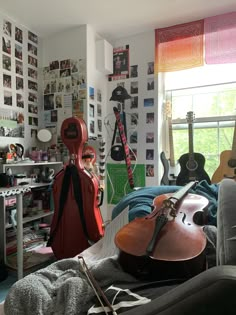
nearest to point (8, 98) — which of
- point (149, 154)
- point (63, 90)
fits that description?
point (63, 90)

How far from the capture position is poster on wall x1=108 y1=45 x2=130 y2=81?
3.08m

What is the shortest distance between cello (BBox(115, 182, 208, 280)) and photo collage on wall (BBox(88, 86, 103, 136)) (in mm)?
2075

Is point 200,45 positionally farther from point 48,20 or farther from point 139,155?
point 48,20

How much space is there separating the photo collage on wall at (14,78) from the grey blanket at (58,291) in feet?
6.85

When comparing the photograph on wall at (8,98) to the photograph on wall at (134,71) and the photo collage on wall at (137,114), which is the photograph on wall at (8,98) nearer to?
the photo collage on wall at (137,114)

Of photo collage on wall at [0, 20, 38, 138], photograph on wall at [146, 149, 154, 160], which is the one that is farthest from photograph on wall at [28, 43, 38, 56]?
photograph on wall at [146, 149, 154, 160]

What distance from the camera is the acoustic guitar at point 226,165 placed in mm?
2447

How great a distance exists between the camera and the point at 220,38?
255 centimetres

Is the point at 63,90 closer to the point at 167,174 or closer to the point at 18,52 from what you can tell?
the point at 18,52

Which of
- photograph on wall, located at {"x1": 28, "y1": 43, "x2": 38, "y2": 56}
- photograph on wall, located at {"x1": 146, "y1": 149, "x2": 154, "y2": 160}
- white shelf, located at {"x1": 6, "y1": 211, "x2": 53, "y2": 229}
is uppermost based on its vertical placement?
photograph on wall, located at {"x1": 28, "y1": 43, "x2": 38, "y2": 56}

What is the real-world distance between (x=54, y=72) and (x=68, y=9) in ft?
2.49

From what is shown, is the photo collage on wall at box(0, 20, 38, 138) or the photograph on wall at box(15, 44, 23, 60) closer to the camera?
the photo collage on wall at box(0, 20, 38, 138)

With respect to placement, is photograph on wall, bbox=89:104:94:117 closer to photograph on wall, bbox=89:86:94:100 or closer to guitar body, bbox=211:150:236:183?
photograph on wall, bbox=89:86:94:100

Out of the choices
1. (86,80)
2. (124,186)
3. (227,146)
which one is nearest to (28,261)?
(124,186)
